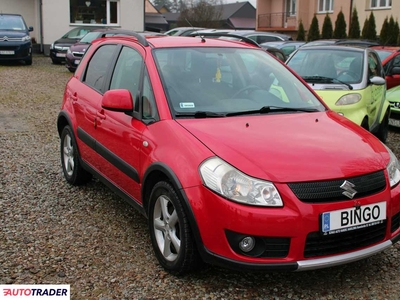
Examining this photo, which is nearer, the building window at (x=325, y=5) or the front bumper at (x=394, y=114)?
the front bumper at (x=394, y=114)

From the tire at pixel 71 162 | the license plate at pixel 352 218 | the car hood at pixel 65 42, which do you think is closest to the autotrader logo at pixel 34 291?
the license plate at pixel 352 218

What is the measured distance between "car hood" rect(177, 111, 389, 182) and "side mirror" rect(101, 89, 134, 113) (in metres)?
0.53

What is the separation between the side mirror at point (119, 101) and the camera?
416 centimetres

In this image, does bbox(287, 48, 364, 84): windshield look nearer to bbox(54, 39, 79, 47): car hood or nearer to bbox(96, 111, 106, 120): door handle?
bbox(96, 111, 106, 120): door handle

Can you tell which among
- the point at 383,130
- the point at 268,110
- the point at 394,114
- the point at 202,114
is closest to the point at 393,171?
the point at 268,110

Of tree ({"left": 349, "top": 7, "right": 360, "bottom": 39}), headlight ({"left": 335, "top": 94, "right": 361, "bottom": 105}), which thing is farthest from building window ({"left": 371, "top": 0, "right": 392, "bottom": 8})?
headlight ({"left": 335, "top": 94, "right": 361, "bottom": 105})

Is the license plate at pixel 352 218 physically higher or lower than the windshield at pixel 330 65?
lower

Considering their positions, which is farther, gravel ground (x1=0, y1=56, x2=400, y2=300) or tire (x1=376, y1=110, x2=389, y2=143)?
tire (x1=376, y1=110, x2=389, y2=143)

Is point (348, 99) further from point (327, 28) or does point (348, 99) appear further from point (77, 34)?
point (327, 28)

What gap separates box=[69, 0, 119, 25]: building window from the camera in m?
26.5

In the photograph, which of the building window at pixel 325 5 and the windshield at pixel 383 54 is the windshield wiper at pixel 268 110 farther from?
the building window at pixel 325 5

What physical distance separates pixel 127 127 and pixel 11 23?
709 inches

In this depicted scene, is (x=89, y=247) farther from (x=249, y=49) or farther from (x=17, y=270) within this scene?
(x=249, y=49)

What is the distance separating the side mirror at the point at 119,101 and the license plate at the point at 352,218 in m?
1.81
